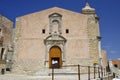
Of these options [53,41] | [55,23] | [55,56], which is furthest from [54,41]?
[55,23]

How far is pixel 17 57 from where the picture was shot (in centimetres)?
2412

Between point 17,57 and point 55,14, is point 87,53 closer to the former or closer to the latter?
point 55,14

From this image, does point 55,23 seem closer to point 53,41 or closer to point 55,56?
point 53,41

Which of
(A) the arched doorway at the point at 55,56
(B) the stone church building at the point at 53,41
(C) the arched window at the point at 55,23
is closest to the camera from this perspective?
(B) the stone church building at the point at 53,41

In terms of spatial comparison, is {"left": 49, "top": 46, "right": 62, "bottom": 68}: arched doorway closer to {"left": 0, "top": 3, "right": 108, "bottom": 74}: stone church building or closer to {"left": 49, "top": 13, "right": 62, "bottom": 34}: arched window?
{"left": 0, "top": 3, "right": 108, "bottom": 74}: stone church building

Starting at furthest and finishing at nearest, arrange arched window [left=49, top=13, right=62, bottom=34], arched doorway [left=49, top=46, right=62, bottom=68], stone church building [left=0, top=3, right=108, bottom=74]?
arched window [left=49, top=13, right=62, bottom=34], arched doorway [left=49, top=46, right=62, bottom=68], stone church building [left=0, top=3, right=108, bottom=74]

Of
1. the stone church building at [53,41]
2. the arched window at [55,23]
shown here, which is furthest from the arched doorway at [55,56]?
the arched window at [55,23]

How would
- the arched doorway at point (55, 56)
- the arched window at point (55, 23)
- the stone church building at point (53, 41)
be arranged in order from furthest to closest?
the arched window at point (55, 23) < the arched doorway at point (55, 56) < the stone church building at point (53, 41)

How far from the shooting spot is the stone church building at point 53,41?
77.7 ft

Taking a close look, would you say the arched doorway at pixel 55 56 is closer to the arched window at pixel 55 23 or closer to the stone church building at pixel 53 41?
the stone church building at pixel 53 41

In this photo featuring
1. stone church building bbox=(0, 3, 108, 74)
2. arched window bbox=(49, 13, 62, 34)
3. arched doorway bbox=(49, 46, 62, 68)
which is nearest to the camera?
stone church building bbox=(0, 3, 108, 74)

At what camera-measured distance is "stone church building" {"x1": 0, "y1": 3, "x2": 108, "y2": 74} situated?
77.7 ft

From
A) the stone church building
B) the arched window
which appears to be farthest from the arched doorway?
the arched window

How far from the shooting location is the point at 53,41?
Result: 2441cm
